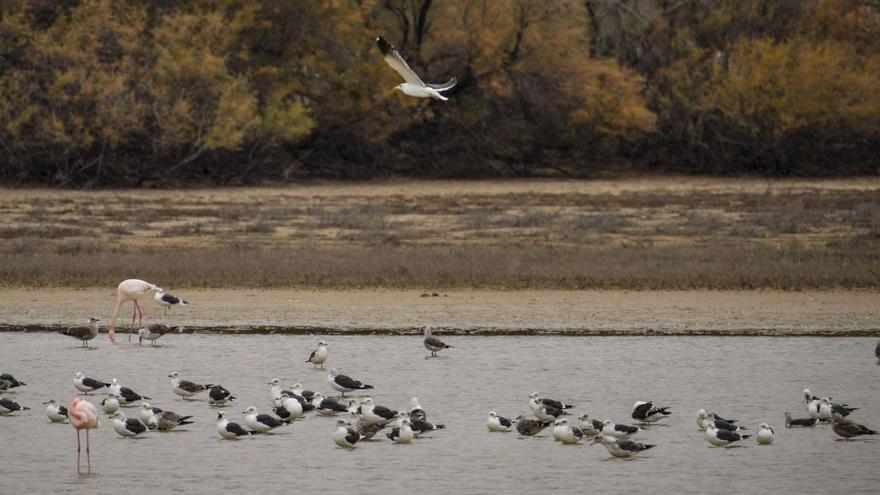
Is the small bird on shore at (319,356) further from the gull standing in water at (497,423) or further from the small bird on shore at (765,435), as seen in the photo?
the small bird on shore at (765,435)

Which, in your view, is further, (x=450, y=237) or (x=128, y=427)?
(x=450, y=237)

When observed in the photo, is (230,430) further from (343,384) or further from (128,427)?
(343,384)

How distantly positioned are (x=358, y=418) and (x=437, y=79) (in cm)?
3465

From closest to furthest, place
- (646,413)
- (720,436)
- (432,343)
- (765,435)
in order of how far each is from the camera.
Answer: (720,436)
(765,435)
(646,413)
(432,343)

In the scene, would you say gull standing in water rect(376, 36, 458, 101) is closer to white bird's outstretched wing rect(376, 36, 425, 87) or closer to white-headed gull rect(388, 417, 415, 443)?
white bird's outstretched wing rect(376, 36, 425, 87)

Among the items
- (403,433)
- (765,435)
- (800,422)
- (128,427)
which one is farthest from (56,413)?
(800,422)

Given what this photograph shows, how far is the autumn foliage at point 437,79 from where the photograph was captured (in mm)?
40375

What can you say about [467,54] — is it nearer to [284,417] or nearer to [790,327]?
[790,327]

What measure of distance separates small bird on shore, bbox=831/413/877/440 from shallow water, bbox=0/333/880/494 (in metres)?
0.09

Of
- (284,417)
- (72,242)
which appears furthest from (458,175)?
(284,417)

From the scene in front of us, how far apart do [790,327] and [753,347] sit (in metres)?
1.19

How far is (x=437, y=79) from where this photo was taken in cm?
4653

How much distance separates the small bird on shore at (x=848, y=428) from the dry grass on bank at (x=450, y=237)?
848cm

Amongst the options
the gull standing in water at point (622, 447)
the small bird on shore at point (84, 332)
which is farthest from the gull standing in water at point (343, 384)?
the small bird on shore at point (84, 332)
